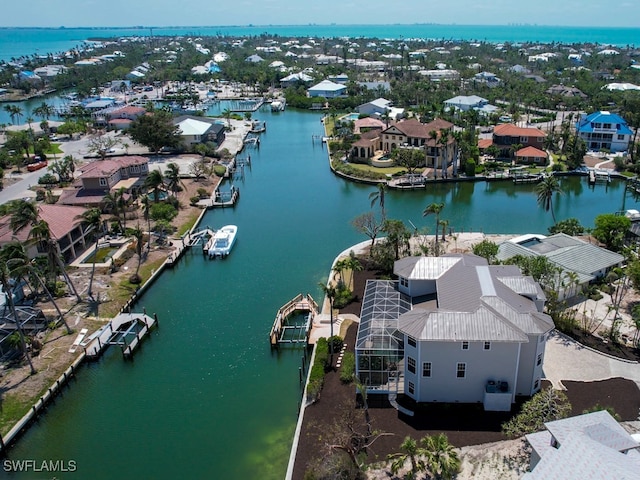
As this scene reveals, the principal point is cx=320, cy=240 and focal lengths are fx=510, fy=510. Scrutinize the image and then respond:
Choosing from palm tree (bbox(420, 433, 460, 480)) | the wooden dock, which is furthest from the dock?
palm tree (bbox(420, 433, 460, 480))

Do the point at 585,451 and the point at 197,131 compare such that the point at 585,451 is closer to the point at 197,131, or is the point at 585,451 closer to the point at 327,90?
the point at 197,131

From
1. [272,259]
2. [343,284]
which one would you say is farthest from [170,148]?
[343,284]

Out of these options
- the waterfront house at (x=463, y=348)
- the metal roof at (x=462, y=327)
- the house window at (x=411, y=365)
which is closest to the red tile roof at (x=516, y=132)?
the waterfront house at (x=463, y=348)

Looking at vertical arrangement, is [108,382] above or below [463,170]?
below

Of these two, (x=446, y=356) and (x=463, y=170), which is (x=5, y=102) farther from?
(x=446, y=356)

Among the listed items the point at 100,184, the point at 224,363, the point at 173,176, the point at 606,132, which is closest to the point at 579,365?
the point at 224,363

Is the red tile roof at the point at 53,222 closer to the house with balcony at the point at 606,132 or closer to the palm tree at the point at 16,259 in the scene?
the palm tree at the point at 16,259
